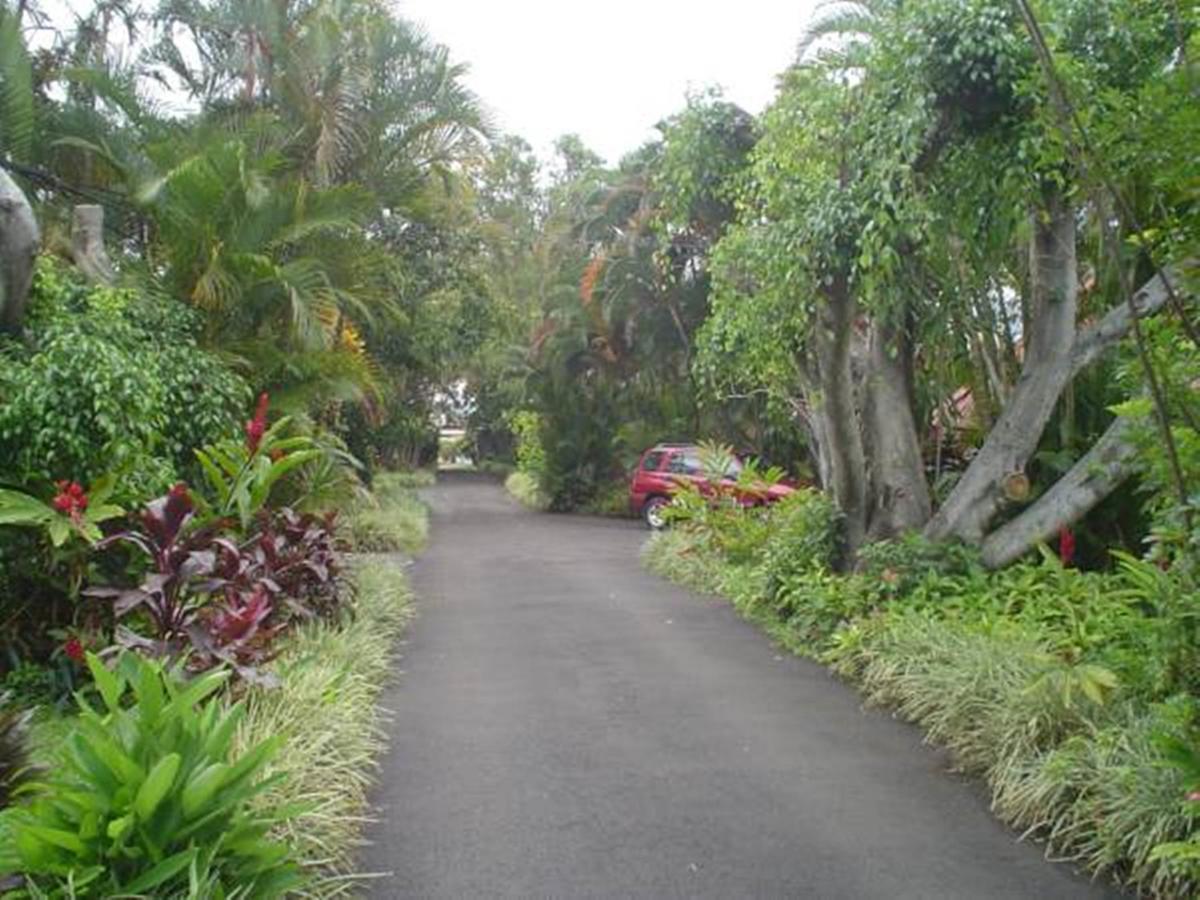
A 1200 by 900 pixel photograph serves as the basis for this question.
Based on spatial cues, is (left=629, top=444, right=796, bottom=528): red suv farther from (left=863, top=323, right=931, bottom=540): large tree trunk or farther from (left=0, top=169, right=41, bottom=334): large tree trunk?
(left=0, top=169, right=41, bottom=334): large tree trunk

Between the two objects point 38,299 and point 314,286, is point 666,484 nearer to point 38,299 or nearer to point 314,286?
point 314,286

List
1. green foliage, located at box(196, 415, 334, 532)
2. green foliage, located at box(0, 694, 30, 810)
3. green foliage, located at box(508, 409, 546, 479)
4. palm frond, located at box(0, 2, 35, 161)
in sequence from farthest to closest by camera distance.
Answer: green foliage, located at box(508, 409, 546, 479) → palm frond, located at box(0, 2, 35, 161) → green foliage, located at box(196, 415, 334, 532) → green foliage, located at box(0, 694, 30, 810)

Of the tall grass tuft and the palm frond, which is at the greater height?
the palm frond

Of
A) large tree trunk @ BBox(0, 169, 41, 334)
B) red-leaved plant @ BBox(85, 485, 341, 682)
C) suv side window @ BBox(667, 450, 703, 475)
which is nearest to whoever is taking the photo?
red-leaved plant @ BBox(85, 485, 341, 682)

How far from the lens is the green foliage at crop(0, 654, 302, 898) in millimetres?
3240

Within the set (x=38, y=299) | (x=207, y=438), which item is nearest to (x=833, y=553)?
(x=207, y=438)

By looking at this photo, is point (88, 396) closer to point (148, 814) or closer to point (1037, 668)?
point (148, 814)

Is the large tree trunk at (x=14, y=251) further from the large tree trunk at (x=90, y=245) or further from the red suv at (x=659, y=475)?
the red suv at (x=659, y=475)

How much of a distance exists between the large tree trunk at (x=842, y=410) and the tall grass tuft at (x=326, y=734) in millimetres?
4282

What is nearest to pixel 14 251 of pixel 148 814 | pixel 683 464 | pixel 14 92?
pixel 148 814

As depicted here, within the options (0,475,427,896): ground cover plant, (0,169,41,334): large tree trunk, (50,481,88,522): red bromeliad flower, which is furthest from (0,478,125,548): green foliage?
(0,169,41,334): large tree trunk

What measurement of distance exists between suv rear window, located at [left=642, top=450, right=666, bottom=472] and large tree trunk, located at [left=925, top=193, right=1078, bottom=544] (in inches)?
441

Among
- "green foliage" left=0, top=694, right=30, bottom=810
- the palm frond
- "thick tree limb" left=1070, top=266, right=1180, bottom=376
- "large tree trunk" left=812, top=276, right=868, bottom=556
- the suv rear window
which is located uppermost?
the palm frond

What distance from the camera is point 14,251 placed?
605 centimetres
